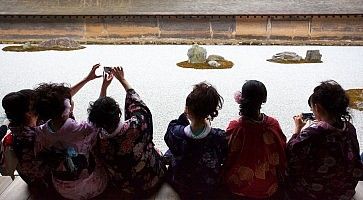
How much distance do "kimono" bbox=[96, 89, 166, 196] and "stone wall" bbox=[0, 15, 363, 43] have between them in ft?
27.3

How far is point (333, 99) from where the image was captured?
179 cm

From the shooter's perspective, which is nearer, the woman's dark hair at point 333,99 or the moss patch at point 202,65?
the woman's dark hair at point 333,99

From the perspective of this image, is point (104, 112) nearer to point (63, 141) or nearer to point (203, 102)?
point (63, 141)

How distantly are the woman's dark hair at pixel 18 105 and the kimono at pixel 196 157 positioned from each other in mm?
736

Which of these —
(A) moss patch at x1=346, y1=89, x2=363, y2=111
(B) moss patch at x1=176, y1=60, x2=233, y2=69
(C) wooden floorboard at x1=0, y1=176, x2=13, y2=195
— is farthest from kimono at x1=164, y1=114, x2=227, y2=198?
(B) moss patch at x1=176, y1=60, x2=233, y2=69

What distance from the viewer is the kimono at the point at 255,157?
73.5 inches

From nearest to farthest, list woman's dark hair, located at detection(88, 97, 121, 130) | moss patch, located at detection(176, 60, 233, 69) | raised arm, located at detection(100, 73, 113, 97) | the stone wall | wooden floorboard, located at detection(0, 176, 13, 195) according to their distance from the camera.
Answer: woman's dark hair, located at detection(88, 97, 121, 130) < wooden floorboard, located at detection(0, 176, 13, 195) < raised arm, located at detection(100, 73, 113, 97) < moss patch, located at detection(176, 60, 233, 69) < the stone wall

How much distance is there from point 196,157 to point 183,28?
30.2 feet

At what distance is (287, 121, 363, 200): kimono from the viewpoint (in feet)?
5.84

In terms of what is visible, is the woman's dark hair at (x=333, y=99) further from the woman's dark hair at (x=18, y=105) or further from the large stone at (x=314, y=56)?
the large stone at (x=314, y=56)

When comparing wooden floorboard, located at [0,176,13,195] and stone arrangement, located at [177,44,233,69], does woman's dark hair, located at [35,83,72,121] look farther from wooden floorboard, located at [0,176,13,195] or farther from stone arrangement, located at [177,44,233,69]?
stone arrangement, located at [177,44,233,69]

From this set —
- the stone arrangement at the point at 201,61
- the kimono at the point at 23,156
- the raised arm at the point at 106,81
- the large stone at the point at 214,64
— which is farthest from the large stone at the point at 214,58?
the kimono at the point at 23,156

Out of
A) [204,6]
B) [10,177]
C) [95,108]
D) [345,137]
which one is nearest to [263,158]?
[345,137]

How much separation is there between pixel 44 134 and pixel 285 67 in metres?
5.38
